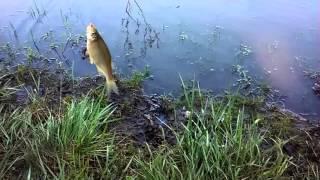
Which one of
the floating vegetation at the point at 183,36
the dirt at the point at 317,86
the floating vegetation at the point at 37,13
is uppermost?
the floating vegetation at the point at 37,13

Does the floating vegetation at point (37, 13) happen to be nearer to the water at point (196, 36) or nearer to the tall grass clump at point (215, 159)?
the water at point (196, 36)

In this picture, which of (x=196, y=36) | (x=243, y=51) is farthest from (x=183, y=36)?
(x=243, y=51)

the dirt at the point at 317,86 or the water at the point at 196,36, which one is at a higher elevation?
the water at the point at 196,36

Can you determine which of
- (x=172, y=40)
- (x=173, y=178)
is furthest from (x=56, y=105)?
(x=172, y=40)

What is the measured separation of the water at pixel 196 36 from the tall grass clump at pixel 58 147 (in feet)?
4.78

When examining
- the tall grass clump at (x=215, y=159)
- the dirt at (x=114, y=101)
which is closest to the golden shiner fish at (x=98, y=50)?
the dirt at (x=114, y=101)

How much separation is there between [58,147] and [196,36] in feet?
9.83

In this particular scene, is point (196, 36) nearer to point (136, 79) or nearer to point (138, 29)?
point (138, 29)

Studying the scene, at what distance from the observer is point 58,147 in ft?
11.4

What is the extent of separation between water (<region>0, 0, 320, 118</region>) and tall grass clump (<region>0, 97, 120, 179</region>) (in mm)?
1456

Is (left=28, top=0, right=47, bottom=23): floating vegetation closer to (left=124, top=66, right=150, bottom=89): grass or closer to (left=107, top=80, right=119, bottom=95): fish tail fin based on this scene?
(left=124, top=66, right=150, bottom=89): grass

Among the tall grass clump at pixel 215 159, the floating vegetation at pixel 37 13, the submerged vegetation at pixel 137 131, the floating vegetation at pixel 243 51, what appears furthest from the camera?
the floating vegetation at pixel 37 13

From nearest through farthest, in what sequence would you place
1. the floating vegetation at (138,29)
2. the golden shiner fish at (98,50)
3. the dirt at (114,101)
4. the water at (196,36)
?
the golden shiner fish at (98,50), the dirt at (114,101), the water at (196,36), the floating vegetation at (138,29)

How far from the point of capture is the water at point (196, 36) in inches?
205
